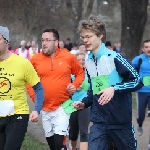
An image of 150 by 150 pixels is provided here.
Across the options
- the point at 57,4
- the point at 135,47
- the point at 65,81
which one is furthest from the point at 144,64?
the point at 57,4

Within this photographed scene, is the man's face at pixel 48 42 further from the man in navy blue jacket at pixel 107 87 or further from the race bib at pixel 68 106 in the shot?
the man in navy blue jacket at pixel 107 87

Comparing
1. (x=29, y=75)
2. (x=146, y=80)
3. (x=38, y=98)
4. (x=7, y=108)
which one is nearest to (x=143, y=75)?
(x=146, y=80)

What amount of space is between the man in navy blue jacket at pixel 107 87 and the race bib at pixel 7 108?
2.97 ft

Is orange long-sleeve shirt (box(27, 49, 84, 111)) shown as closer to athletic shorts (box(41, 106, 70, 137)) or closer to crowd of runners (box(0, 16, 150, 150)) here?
athletic shorts (box(41, 106, 70, 137))

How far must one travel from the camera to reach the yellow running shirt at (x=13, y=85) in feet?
20.1

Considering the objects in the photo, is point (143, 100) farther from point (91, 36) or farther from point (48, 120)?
point (91, 36)

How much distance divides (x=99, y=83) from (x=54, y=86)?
184cm

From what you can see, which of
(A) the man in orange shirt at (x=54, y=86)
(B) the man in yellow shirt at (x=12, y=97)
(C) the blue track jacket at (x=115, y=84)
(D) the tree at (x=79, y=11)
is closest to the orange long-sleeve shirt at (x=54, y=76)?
(A) the man in orange shirt at (x=54, y=86)

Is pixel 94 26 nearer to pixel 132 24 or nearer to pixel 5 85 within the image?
pixel 5 85

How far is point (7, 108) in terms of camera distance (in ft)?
20.1

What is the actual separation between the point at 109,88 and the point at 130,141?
2.70 feet

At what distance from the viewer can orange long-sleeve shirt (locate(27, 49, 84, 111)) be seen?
305 inches

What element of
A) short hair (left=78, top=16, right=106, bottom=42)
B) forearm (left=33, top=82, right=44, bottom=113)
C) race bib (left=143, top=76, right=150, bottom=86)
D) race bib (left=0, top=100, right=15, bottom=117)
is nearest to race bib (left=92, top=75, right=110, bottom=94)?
short hair (left=78, top=16, right=106, bottom=42)

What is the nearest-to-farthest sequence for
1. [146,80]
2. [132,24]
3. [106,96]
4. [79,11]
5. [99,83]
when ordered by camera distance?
[106,96], [99,83], [146,80], [132,24], [79,11]
